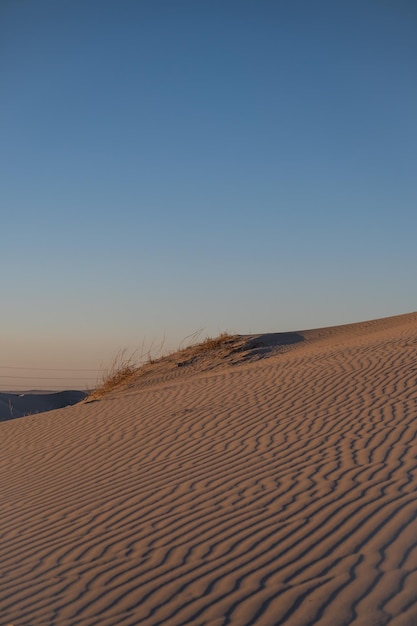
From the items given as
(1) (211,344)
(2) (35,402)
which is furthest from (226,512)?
(2) (35,402)

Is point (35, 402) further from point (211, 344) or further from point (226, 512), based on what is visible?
point (226, 512)

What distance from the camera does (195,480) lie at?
21.7 feet

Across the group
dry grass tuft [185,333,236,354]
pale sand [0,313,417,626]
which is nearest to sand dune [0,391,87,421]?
dry grass tuft [185,333,236,354]

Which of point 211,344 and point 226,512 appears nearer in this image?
point 226,512

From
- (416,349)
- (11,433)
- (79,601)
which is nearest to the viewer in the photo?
(79,601)

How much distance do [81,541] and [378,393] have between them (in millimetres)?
5456

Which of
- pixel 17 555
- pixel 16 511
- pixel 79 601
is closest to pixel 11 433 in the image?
pixel 16 511

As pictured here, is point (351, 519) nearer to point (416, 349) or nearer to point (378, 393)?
point (378, 393)

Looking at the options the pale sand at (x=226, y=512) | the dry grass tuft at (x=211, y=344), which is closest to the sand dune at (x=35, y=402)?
the dry grass tuft at (x=211, y=344)

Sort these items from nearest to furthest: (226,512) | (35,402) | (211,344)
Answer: (226,512)
(211,344)
(35,402)

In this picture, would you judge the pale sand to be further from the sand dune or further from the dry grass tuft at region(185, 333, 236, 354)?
the sand dune

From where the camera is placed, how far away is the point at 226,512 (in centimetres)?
548

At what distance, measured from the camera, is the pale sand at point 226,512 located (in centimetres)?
391

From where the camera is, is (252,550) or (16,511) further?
(16,511)
